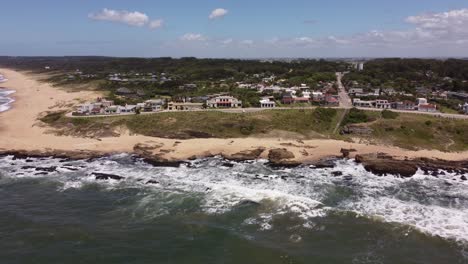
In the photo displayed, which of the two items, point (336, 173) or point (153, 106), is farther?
point (153, 106)

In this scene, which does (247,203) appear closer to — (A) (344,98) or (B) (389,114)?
(B) (389,114)

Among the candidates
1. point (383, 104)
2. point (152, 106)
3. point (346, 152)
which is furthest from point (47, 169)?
point (383, 104)

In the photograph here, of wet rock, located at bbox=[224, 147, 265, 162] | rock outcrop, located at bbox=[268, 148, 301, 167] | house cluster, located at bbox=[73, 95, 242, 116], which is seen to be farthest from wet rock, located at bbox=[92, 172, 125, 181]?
house cluster, located at bbox=[73, 95, 242, 116]

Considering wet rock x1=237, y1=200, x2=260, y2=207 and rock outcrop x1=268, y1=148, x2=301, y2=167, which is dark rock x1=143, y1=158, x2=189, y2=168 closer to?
rock outcrop x1=268, y1=148, x2=301, y2=167

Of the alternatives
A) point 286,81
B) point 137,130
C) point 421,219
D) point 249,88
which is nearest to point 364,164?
point 421,219

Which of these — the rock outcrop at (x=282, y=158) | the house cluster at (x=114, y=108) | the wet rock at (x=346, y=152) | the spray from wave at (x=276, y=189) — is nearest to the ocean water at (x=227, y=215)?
the spray from wave at (x=276, y=189)
